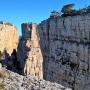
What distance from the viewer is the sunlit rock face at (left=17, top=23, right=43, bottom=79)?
214 feet

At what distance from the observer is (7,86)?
59.1 feet

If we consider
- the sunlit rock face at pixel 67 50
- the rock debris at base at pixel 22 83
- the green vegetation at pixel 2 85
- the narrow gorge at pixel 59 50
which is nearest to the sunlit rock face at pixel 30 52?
the narrow gorge at pixel 59 50

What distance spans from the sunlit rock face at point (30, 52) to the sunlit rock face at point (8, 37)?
3.28 metres

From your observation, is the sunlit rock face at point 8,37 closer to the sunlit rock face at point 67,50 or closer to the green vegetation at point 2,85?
the sunlit rock face at point 67,50

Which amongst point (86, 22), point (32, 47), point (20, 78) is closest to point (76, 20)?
point (86, 22)

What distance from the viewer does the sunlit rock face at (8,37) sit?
2879 inches

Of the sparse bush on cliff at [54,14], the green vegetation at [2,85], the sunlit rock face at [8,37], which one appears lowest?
the green vegetation at [2,85]

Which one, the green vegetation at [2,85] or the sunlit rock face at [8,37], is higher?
the sunlit rock face at [8,37]

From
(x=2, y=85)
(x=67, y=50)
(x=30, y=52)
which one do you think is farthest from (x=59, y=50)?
(x=2, y=85)

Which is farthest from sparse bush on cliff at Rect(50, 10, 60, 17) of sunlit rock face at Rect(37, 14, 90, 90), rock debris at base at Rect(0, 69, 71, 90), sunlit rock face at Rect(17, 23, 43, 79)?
rock debris at base at Rect(0, 69, 71, 90)

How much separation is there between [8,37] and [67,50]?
78.6 ft

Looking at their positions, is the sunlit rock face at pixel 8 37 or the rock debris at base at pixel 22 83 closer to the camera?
the rock debris at base at pixel 22 83

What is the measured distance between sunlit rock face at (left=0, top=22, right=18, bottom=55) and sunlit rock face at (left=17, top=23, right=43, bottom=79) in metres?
3.28

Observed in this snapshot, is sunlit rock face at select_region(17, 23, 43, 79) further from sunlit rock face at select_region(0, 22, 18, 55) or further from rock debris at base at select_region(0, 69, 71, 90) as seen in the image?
rock debris at base at select_region(0, 69, 71, 90)
